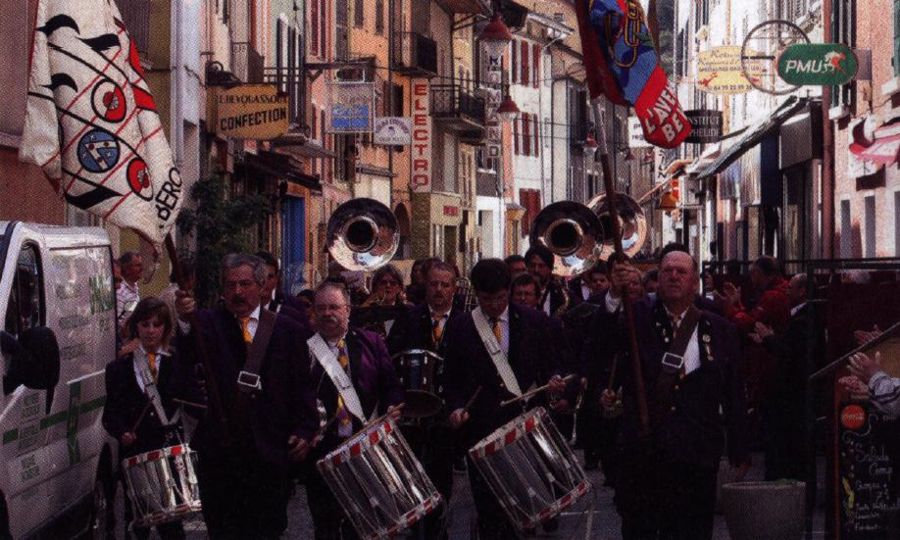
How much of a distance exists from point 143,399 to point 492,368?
81.5 inches

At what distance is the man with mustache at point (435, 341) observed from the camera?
12.5 m

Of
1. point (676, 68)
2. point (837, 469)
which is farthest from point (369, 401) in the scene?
point (676, 68)

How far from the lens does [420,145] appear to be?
62938 millimetres

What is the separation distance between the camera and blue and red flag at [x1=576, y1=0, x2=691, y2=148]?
456 inches

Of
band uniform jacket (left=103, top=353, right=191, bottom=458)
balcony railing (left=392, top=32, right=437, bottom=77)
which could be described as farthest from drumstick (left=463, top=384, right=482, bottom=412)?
balcony railing (left=392, top=32, right=437, bottom=77)

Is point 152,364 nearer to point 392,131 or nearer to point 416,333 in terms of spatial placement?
point 416,333

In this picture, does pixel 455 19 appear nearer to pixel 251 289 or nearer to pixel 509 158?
pixel 509 158

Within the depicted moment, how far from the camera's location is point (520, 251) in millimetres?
82125

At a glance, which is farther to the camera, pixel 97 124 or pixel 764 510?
pixel 764 510

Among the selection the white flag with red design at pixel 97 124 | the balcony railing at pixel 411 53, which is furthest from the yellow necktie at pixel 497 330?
the balcony railing at pixel 411 53

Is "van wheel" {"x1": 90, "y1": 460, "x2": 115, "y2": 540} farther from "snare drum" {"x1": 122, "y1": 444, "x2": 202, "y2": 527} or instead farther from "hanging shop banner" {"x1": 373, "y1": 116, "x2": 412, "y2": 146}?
"hanging shop banner" {"x1": 373, "y1": 116, "x2": 412, "y2": 146}

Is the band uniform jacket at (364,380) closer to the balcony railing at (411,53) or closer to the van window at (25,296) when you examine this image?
the van window at (25,296)

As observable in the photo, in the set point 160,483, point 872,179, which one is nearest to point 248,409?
point 160,483

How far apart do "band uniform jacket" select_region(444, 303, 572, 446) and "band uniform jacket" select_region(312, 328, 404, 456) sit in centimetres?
53
